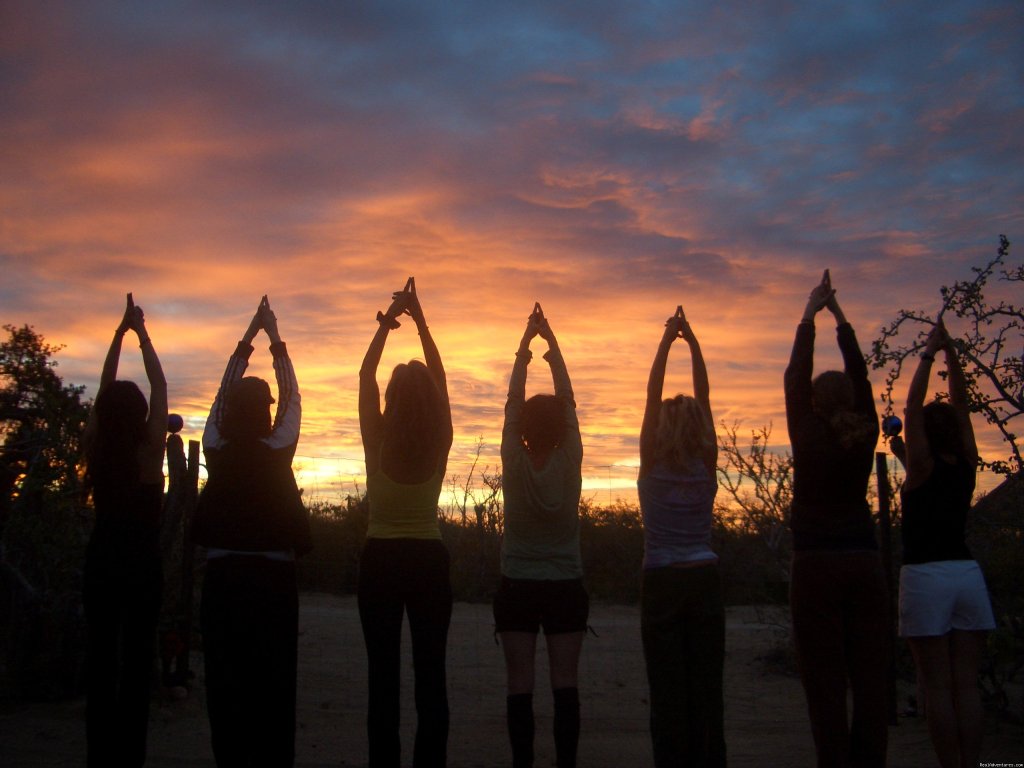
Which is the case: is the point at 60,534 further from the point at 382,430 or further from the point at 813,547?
the point at 813,547

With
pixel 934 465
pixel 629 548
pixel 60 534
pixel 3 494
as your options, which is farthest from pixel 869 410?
pixel 629 548

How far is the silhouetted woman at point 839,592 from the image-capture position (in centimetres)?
365

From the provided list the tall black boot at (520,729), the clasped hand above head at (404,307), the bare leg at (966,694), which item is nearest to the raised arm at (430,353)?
the clasped hand above head at (404,307)

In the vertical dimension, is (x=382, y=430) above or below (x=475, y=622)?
above

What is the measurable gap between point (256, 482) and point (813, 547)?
88.2 inches

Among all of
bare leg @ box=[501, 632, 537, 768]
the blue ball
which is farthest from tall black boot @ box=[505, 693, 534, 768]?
the blue ball

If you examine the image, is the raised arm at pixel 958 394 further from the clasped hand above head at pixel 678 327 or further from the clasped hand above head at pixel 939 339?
the clasped hand above head at pixel 678 327

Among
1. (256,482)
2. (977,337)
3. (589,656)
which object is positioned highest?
(977,337)

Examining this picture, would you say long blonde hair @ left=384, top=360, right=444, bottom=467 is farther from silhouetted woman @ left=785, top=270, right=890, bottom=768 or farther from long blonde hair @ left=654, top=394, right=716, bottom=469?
silhouetted woman @ left=785, top=270, right=890, bottom=768

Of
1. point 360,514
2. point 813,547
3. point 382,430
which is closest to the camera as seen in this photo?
point 813,547

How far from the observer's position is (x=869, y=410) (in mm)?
3865

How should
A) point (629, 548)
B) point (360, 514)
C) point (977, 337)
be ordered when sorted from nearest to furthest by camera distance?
point (977, 337), point (360, 514), point (629, 548)

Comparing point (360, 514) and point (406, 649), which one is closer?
point (406, 649)

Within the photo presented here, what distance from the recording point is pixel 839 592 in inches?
143
